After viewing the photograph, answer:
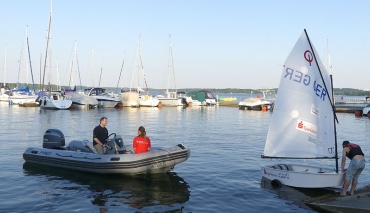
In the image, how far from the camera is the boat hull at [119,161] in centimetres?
1630

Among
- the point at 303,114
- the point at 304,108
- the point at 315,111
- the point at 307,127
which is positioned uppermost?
the point at 304,108

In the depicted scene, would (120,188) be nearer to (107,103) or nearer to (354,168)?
(354,168)

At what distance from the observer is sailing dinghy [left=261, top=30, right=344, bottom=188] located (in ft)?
51.4

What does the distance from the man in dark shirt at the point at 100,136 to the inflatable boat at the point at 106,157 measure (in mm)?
290

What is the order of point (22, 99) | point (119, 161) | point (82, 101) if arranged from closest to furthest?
1. point (119, 161)
2. point (82, 101)
3. point (22, 99)

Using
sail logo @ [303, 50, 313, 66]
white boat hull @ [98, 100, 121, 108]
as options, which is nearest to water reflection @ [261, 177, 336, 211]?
sail logo @ [303, 50, 313, 66]

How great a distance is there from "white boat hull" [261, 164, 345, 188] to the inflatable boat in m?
3.87

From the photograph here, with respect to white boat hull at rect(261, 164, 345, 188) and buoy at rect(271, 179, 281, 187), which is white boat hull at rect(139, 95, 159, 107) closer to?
white boat hull at rect(261, 164, 345, 188)

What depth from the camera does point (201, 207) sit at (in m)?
13.4

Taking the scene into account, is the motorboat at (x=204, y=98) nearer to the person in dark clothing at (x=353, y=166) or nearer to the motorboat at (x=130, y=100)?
the motorboat at (x=130, y=100)

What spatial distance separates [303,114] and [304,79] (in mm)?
1402

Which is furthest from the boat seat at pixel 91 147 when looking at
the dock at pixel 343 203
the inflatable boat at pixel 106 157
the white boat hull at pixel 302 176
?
the dock at pixel 343 203

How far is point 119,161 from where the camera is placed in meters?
16.4

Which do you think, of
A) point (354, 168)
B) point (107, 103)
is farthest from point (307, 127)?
point (107, 103)
